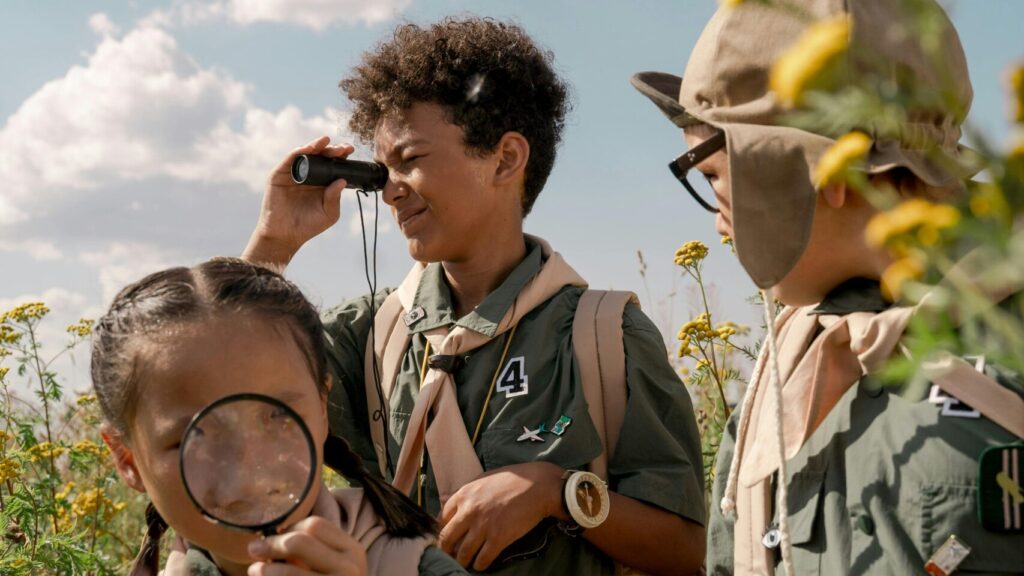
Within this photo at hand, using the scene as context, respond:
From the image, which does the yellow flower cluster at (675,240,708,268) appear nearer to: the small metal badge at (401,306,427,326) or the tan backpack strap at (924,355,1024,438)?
the small metal badge at (401,306,427,326)

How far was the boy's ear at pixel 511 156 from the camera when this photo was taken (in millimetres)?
3816

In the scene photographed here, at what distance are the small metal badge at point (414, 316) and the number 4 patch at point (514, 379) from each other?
0.40m

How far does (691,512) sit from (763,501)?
2.77 feet

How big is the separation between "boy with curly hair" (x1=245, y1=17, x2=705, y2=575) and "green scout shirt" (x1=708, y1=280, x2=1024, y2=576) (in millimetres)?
848

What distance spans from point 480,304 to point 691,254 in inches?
40.1

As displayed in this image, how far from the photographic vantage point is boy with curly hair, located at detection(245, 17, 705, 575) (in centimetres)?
316

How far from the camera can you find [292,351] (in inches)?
86.0

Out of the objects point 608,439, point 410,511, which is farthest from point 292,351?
point 608,439

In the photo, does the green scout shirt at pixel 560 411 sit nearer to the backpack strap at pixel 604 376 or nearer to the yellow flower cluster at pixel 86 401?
the backpack strap at pixel 604 376

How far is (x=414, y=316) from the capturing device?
143 inches

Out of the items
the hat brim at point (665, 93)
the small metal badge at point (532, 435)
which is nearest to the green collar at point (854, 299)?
the hat brim at point (665, 93)

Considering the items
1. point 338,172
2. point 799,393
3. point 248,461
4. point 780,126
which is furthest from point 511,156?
point 248,461

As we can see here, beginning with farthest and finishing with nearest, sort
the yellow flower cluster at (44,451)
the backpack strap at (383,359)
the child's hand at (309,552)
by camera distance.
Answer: the yellow flower cluster at (44,451), the backpack strap at (383,359), the child's hand at (309,552)

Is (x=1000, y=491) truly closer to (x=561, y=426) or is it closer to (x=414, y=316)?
(x=561, y=426)
